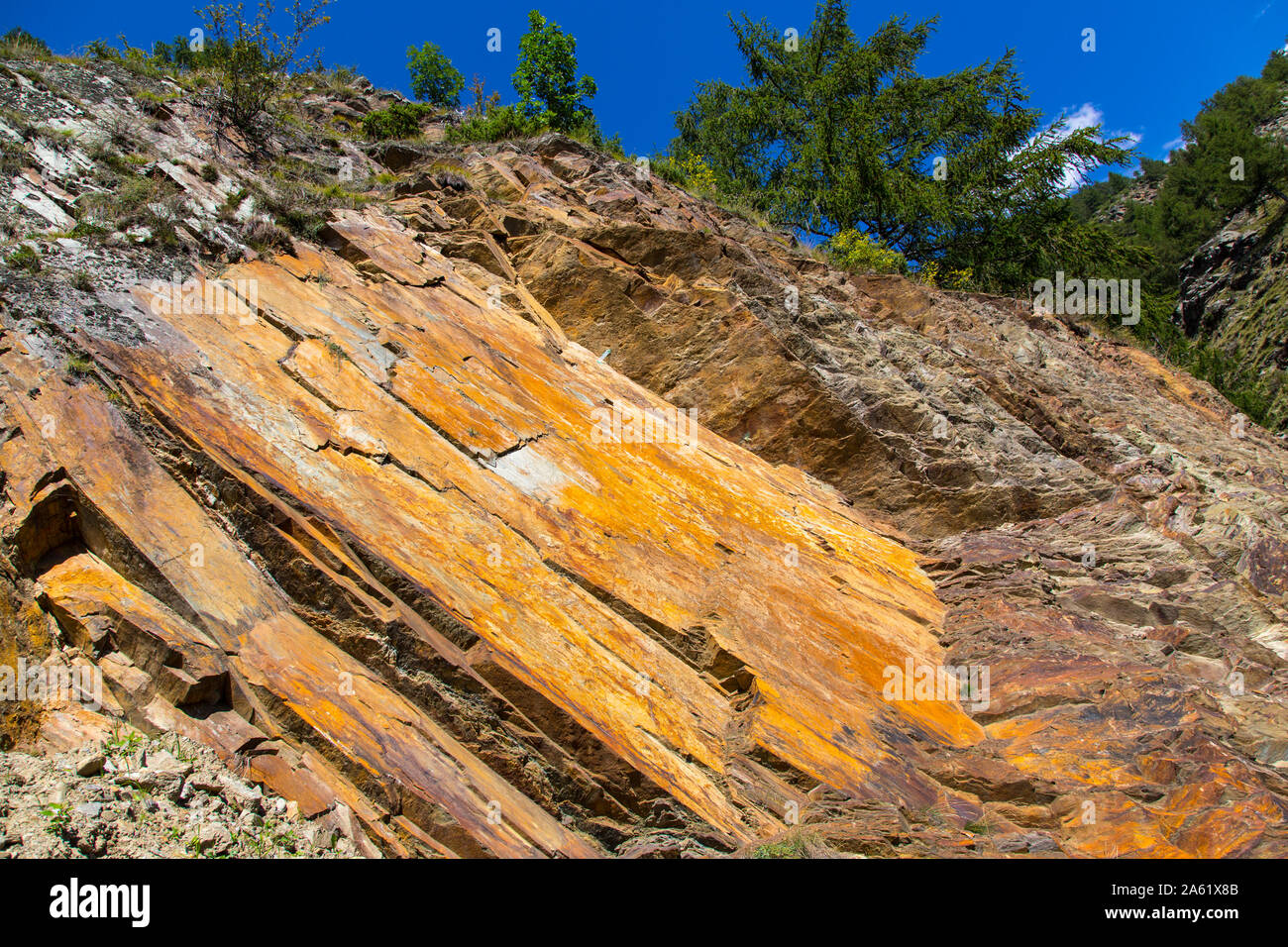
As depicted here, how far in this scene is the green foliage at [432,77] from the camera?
28.3 m

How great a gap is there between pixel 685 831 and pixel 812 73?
29396 mm

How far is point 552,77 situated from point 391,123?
300 inches

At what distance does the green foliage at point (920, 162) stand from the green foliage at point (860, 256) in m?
3.92

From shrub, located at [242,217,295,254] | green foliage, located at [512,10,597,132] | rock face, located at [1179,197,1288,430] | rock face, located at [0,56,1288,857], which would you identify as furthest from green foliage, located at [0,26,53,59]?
rock face, located at [1179,197,1288,430]

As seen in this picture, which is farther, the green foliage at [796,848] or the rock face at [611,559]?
the rock face at [611,559]

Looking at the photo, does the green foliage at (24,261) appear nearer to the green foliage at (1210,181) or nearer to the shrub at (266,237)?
the shrub at (266,237)

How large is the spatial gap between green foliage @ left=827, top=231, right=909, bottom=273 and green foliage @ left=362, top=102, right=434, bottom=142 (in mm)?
12127

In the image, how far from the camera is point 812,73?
28.9m

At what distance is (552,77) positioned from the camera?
86.0 ft

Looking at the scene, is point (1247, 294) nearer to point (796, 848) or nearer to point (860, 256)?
point (860, 256)

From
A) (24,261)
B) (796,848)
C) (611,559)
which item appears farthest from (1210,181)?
(24,261)

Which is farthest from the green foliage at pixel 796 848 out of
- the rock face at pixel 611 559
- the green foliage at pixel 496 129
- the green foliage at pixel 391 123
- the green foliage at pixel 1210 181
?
the green foliage at pixel 1210 181

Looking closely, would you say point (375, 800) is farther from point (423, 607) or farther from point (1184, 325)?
point (1184, 325)

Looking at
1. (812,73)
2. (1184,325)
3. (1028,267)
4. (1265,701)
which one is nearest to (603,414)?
(1265,701)
